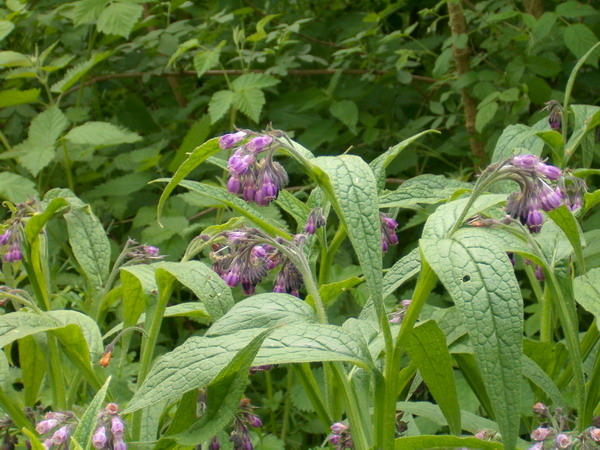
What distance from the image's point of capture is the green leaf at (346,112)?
2979 millimetres

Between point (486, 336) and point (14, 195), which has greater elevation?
point (486, 336)

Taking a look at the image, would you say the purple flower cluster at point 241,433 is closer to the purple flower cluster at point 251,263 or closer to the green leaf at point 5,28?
the purple flower cluster at point 251,263

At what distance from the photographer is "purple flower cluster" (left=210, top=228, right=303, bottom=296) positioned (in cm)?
124

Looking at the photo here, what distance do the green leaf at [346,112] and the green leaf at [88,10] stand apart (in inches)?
35.6

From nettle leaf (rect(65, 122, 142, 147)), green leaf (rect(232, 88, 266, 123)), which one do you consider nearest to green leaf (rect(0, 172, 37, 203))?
nettle leaf (rect(65, 122, 142, 147))

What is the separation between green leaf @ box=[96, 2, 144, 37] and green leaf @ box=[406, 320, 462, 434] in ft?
6.53

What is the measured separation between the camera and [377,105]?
343cm

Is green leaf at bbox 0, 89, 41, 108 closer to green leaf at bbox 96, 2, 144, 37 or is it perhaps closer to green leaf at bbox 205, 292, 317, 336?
green leaf at bbox 96, 2, 144, 37

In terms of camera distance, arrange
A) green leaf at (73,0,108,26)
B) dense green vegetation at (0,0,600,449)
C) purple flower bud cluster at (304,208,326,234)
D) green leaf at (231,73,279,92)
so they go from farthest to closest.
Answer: green leaf at (73,0,108,26), green leaf at (231,73,279,92), purple flower bud cluster at (304,208,326,234), dense green vegetation at (0,0,600,449)

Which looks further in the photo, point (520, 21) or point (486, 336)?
point (520, 21)

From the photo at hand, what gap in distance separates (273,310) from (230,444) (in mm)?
312

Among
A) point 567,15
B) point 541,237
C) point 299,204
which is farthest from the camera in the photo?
point 567,15

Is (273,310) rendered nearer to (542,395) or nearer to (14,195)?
(542,395)

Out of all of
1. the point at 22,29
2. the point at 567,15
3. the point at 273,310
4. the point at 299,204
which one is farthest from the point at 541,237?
the point at 22,29
